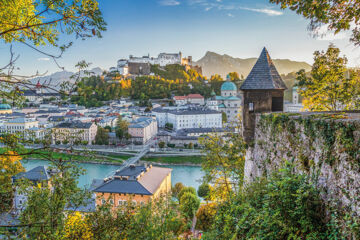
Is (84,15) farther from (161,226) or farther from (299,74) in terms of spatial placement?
(299,74)

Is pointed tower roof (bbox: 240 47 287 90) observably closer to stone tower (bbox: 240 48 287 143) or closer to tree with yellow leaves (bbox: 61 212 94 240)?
stone tower (bbox: 240 48 287 143)

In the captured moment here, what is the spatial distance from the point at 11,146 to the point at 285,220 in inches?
89.1

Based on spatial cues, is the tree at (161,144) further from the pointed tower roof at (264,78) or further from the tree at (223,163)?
the pointed tower roof at (264,78)

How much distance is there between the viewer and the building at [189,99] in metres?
46.2

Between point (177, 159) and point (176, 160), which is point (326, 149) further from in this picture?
point (177, 159)

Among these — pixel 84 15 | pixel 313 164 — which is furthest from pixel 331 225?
pixel 84 15

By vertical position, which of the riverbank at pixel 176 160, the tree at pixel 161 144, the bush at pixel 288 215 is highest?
the bush at pixel 288 215

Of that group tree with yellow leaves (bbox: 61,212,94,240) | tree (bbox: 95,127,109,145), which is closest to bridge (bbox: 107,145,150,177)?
tree (bbox: 95,127,109,145)

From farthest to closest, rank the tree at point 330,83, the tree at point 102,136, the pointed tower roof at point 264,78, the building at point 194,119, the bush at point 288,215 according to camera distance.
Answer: the building at point 194,119
the tree at point 102,136
the tree at point 330,83
the pointed tower roof at point 264,78
the bush at point 288,215

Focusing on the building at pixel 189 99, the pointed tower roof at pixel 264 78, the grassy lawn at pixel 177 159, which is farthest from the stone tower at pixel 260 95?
the building at pixel 189 99

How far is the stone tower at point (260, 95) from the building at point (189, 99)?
41.3 meters

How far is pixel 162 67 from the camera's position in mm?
63219

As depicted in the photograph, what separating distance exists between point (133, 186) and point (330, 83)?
7647 mm

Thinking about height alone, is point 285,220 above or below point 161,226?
above
